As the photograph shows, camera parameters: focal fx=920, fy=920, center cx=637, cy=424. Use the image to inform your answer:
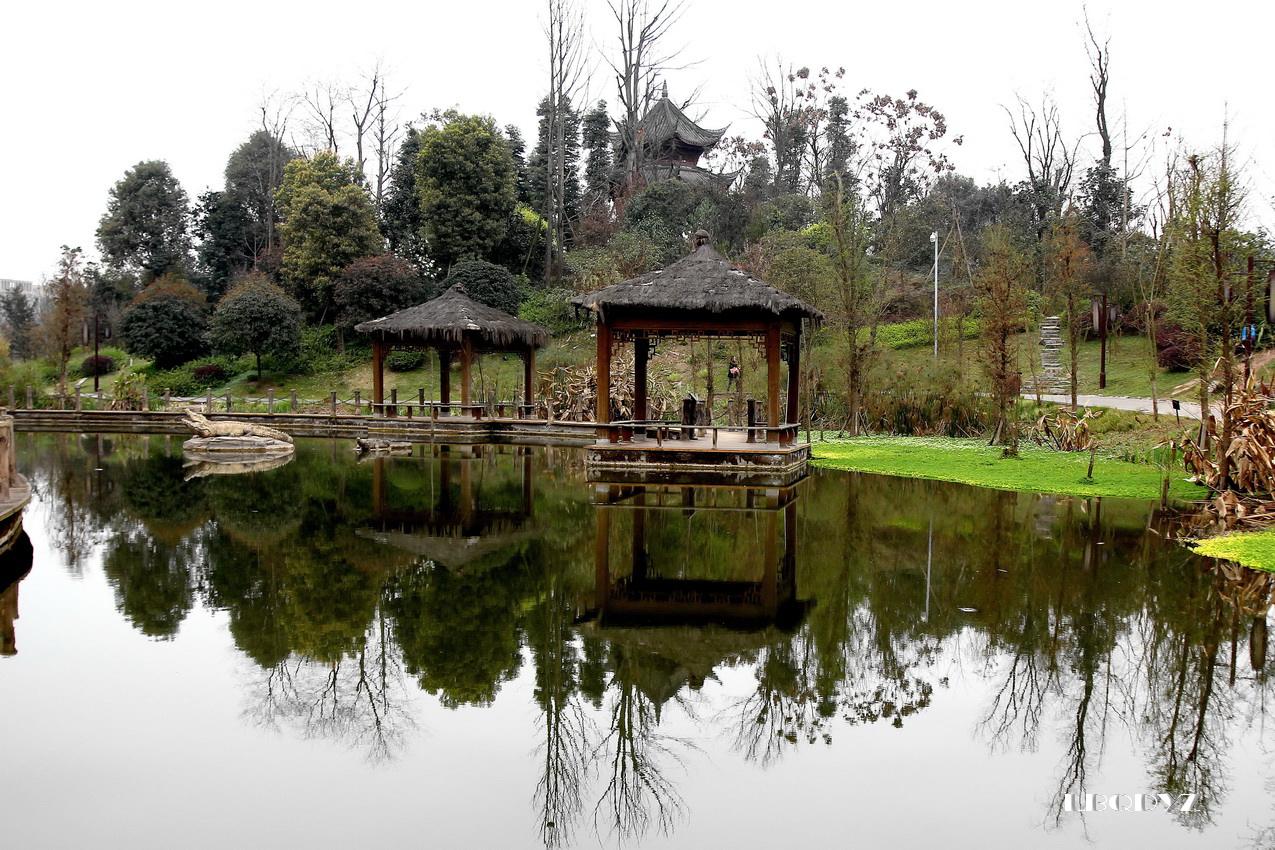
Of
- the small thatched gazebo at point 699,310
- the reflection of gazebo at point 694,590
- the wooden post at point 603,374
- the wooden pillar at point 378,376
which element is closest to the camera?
the reflection of gazebo at point 694,590

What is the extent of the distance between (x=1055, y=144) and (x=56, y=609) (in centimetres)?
3531

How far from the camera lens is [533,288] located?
33.9m

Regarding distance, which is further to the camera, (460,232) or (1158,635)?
(460,232)

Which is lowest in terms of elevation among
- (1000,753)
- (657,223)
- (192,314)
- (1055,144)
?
(1000,753)

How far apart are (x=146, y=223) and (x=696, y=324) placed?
3219cm

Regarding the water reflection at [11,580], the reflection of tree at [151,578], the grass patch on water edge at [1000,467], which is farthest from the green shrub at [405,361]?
the water reflection at [11,580]

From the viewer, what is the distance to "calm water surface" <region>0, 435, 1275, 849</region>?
12.8ft

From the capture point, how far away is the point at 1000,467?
14.5 m

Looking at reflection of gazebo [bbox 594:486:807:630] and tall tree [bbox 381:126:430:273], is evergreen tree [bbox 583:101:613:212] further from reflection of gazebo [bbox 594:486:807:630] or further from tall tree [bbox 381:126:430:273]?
reflection of gazebo [bbox 594:486:807:630]

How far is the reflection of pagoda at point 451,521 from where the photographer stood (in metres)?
9.05

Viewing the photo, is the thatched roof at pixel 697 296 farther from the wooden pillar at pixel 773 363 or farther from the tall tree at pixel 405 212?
the tall tree at pixel 405 212

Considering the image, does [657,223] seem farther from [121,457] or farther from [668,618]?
[668,618]

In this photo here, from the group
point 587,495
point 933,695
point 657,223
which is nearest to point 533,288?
point 657,223

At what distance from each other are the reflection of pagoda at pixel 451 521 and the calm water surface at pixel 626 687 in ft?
0.29
